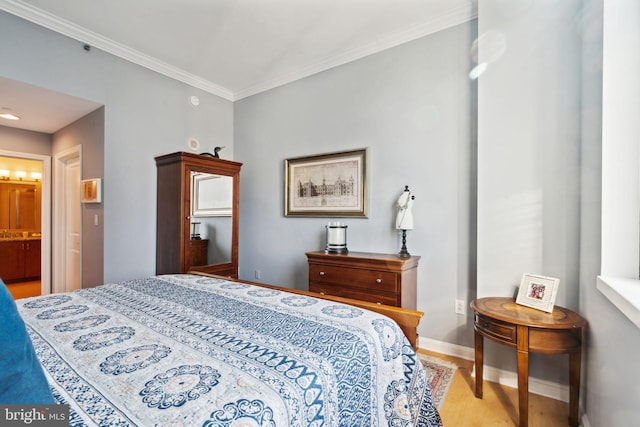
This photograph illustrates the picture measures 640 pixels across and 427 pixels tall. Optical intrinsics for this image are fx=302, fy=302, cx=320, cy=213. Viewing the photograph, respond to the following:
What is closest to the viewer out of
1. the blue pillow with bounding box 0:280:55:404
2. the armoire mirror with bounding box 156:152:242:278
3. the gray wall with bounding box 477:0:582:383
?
the blue pillow with bounding box 0:280:55:404

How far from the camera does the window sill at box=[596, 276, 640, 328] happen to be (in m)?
1.02

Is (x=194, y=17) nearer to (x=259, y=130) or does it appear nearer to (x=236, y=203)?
(x=259, y=130)

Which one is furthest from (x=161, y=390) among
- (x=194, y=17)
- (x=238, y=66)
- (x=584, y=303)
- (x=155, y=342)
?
(x=238, y=66)

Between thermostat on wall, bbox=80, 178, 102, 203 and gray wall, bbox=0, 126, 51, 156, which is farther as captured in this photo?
gray wall, bbox=0, 126, 51, 156

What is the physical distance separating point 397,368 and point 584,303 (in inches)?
52.7

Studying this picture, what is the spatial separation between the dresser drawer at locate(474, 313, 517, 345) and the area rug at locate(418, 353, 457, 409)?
1.72 feet

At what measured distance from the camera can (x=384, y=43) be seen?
2.88 metres

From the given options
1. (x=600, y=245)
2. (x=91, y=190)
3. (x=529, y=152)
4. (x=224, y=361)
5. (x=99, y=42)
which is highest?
(x=99, y=42)

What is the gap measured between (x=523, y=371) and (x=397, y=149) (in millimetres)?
1908

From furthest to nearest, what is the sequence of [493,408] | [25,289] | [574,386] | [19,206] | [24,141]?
[19,206], [25,289], [24,141], [493,408], [574,386]

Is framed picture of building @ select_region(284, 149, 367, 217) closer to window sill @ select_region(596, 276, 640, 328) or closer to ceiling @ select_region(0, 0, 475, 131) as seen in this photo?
ceiling @ select_region(0, 0, 475, 131)

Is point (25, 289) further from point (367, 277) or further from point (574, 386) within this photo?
point (574, 386)
